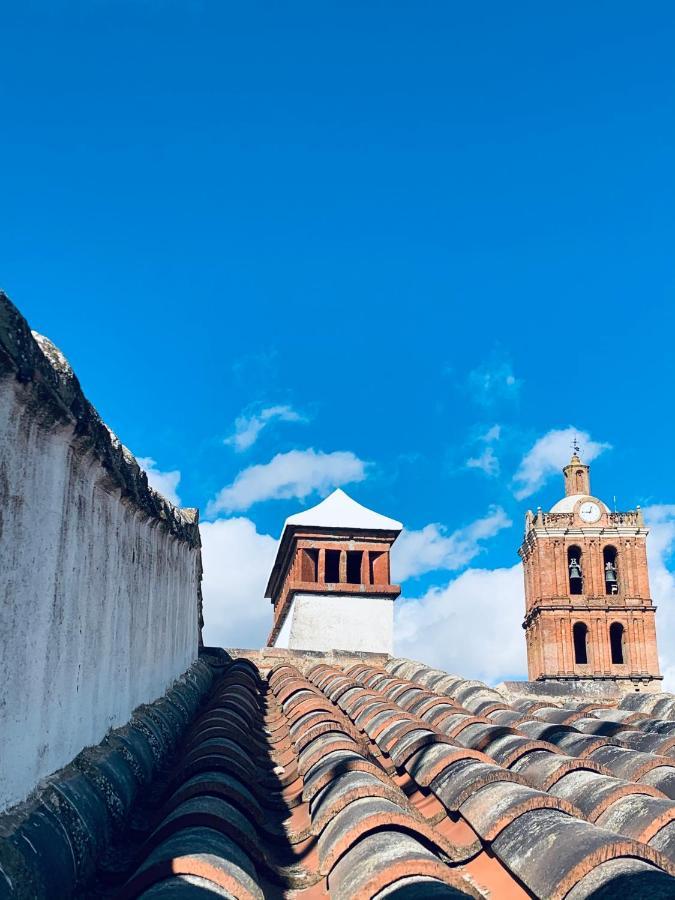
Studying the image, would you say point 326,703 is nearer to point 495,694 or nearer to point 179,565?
point 179,565

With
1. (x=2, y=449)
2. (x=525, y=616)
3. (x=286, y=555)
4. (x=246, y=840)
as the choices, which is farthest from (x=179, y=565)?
(x=525, y=616)

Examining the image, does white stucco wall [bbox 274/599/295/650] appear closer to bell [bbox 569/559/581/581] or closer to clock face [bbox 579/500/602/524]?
bell [bbox 569/559/581/581]

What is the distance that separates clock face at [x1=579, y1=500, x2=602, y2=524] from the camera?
4416 centimetres

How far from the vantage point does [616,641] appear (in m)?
43.8

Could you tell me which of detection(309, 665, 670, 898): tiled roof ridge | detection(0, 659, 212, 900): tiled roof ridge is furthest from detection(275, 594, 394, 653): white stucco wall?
detection(0, 659, 212, 900): tiled roof ridge

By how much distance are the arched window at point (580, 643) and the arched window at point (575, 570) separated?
1755 millimetres

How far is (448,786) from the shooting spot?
12.5 feet

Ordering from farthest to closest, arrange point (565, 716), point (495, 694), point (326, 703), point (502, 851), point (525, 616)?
point (525, 616), point (495, 694), point (565, 716), point (326, 703), point (502, 851)

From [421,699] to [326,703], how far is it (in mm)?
956

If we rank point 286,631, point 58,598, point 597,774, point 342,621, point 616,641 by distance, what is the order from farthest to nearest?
point 616,641 → point 286,631 → point 342,621 → point 597,774 → point 58,598

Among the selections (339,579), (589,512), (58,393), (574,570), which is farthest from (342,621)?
(589,512)

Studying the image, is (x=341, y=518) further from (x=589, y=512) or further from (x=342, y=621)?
(x=589, y=512)

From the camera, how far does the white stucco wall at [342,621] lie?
527 inches

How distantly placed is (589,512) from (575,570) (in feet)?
9.56
